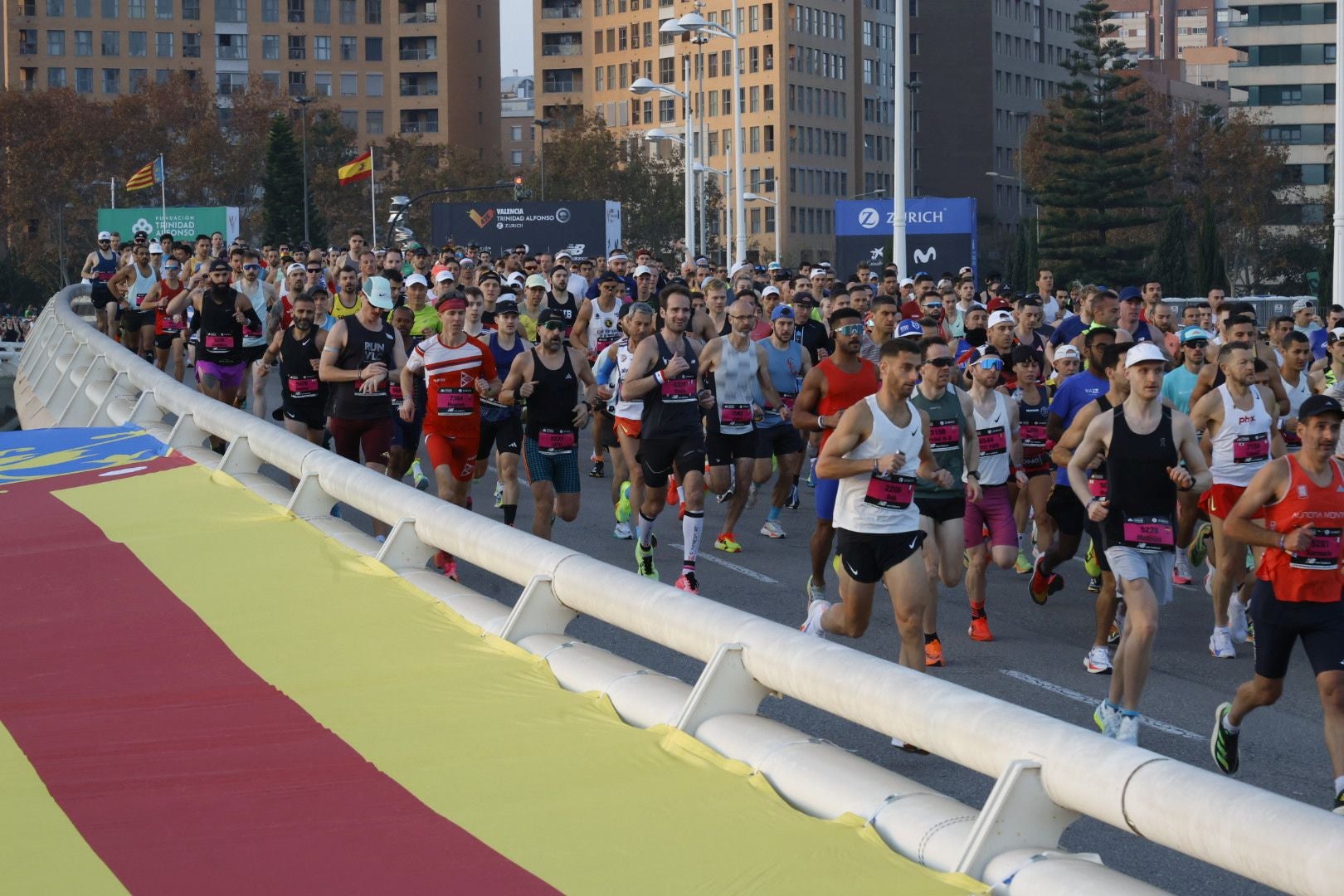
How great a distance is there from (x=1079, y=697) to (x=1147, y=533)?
1.30 metres

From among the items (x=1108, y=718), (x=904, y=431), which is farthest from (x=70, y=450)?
(x=1108, y=718)

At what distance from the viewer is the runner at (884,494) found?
372 inches

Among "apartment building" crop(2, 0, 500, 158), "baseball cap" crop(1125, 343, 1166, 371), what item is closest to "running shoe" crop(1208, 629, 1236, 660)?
"baseball cap" crop(1125, 343, 1166, 371)

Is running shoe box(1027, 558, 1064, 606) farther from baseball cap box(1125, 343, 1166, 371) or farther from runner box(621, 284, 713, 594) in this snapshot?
baseball cap box(1125, 343, 1166, 371)

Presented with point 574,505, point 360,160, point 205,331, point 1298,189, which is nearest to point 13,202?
point 360,160

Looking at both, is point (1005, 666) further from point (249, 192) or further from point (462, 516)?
point (249, 192)

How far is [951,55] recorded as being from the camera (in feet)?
528

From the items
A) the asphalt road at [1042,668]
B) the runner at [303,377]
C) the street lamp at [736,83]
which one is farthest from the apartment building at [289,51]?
the asphalt road at [1042,668]

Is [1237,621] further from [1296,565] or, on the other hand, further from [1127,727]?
[1296,565]

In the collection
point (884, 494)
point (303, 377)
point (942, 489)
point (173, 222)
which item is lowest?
point (942, 489)

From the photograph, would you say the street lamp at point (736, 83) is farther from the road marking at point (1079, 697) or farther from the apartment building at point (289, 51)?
the apartment building at point (289, 51)

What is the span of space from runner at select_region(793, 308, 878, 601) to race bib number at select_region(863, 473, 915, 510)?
2.89 m

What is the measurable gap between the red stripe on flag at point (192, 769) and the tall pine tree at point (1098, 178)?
86.3 m

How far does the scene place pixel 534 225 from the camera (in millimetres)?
63156
